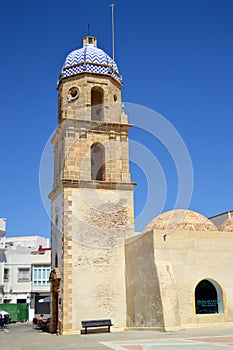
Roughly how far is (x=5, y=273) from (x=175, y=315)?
27.6m

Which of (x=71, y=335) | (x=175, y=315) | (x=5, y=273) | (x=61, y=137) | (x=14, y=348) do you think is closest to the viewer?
(x=14, y=348)

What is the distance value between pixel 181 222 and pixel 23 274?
25.1 m

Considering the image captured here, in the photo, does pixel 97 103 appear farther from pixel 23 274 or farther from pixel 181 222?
pixel 23 274

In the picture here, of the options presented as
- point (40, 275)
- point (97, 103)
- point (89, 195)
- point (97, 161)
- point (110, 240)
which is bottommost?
point (40, 275)

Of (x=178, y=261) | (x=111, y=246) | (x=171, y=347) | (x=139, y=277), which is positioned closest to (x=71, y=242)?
(x=111, y=246)

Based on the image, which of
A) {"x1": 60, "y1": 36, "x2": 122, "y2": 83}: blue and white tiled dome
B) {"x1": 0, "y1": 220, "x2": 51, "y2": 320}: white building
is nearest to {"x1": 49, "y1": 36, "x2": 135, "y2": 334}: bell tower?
{"x1": 60, "y1": 36, "x2": 122, "y2": 83}: blue and white tiled dome

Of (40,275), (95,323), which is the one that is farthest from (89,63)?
(40,275)

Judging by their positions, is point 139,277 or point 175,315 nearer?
point 175,315

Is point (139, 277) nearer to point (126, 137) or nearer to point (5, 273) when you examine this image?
point (126, 137)

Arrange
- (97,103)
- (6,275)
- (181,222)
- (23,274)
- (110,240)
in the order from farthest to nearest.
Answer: (23,274) → (6,275) → (97,103) → (181,222) → (110,240)

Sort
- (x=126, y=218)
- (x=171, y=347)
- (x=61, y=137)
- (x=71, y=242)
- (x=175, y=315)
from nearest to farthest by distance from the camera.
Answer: (x=171, y=347)
(x=175, y=315)
(x=71, y=242)
(x=126, y=218)
(x=61, y=137)

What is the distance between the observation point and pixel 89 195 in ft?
62.7

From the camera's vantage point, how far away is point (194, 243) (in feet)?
55.9

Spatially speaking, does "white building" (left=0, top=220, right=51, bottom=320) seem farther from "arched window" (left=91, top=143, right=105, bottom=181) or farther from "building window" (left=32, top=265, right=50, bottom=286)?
"arched window" (left=91, top=143, right=105, bottom=181)
